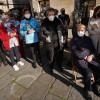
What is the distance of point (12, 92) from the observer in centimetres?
277

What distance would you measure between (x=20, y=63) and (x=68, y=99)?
2409mm

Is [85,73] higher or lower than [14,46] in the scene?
lower

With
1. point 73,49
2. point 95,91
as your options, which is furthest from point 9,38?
point 95,91

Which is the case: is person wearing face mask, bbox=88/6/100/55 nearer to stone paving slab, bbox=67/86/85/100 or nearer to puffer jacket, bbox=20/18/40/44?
stone paving slab, bbox=67/86/85/100

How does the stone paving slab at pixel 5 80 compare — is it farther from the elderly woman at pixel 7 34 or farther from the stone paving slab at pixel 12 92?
the elderly woman at pixel 7 34

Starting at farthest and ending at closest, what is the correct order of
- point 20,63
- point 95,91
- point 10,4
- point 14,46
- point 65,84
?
1. point 10,4
2. point 20,63
3. point 14,46
4. point 65,84
5. point 95,91

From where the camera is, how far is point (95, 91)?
99.9 inches

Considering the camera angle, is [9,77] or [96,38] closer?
[96,38]

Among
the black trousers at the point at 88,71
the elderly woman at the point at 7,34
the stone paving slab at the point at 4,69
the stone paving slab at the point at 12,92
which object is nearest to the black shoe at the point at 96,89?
the black trousers at the point at 88,71

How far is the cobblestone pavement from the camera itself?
2574 mm

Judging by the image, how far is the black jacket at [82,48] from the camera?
2586 mm

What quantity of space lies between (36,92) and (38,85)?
10.3 inches

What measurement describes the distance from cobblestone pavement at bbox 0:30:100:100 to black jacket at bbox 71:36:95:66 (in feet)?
2.44

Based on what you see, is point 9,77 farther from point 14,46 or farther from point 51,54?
point 51,54
